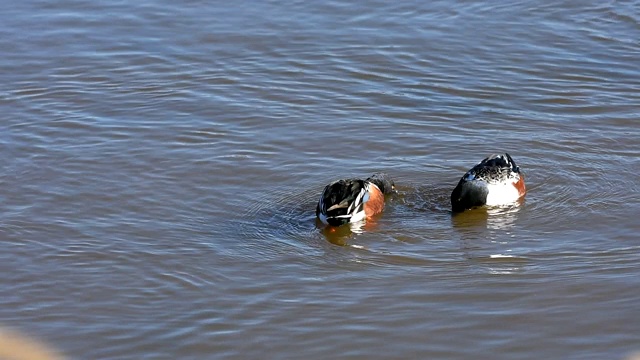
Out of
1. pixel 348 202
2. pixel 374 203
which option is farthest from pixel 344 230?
pixel 374 203

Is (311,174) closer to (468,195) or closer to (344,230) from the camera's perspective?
(344,230)

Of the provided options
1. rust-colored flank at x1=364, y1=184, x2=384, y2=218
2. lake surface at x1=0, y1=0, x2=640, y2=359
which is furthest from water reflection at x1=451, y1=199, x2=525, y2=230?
rust-colored flank at x1=364, y1=184, x2=384, y2=218

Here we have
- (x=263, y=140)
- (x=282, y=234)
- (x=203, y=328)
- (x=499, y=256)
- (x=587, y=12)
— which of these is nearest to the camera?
(x=203, y=328)

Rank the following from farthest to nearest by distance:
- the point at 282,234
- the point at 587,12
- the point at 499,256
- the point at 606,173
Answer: the point at 587,12 < the point at 606,173 < the point at 282,234 < the point at 499,256

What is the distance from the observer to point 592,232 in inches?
360

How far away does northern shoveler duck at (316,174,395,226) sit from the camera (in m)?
9.49

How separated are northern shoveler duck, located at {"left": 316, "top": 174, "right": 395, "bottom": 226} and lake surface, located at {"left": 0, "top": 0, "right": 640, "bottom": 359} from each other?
15 centimetres

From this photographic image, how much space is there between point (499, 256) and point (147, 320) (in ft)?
8.93

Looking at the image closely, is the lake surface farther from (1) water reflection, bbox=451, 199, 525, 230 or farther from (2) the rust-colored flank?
(2) the rust-colored flank

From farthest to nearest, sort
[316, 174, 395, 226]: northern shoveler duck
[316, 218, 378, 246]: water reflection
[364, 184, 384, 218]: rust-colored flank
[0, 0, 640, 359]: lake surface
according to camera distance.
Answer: [364, 184, 384, 218]: rust-colored flank, [316, 174, 395, 226]: northern shoveler duck, [316, 218, 378, 246]: water reflection, [0, 0, 640, 359]: lake surface

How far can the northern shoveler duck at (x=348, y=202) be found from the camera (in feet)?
31.1

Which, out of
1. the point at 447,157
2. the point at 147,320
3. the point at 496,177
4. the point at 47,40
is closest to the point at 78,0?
the point at 47,40

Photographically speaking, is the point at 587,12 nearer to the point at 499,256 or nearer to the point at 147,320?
the point at 499,256

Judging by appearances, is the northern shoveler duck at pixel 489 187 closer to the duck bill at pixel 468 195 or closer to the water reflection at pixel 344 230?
the duck bill at pixel 468 195
